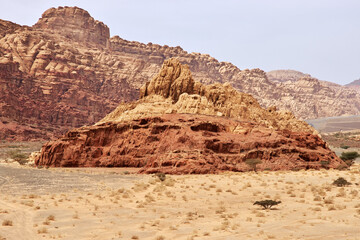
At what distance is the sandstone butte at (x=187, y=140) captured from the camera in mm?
37969

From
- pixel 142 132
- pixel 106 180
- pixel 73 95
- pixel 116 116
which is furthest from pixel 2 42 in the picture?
pixel 106 180

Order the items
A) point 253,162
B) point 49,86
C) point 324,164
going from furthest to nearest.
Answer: point 49,86
point 324,164
point 253,162

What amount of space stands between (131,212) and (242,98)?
36.3 metres

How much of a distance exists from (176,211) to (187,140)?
2044cm

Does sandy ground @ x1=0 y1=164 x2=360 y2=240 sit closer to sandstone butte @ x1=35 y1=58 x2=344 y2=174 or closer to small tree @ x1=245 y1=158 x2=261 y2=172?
small tree @ x1=245 y1=158 x2=261 y2=172

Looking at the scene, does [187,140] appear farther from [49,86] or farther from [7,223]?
[49,86]

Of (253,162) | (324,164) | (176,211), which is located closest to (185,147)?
(253,162)

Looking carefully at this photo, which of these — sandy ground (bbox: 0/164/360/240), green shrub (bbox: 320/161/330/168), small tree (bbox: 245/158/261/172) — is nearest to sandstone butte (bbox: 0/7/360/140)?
small tree (bbox: 245/158/261/172)

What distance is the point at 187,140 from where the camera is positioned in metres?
38.7

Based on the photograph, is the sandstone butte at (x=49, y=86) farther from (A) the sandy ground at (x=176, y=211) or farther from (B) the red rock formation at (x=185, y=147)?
(A) the sandy ground at (x=176, y=211)

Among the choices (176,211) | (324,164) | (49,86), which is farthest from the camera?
(49,86)

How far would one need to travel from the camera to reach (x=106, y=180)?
1204 inches

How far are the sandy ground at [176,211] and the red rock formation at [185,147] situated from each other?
8165 mm

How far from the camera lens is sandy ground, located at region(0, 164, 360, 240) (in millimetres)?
13938
